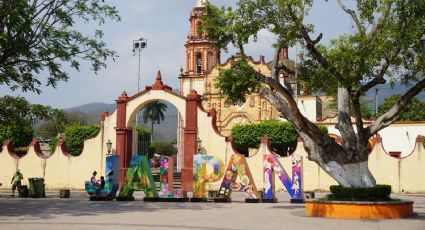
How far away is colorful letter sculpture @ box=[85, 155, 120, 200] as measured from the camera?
25828mm

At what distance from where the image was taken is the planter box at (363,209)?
16562 mm

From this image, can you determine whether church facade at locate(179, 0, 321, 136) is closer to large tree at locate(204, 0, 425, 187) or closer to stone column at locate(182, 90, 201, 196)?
stone column at locate(182, 90, 201, 196)

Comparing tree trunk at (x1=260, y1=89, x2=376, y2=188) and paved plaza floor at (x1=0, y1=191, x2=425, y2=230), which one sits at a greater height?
tree trunk at (x1=260, y1=89, x2=376, y2=188)

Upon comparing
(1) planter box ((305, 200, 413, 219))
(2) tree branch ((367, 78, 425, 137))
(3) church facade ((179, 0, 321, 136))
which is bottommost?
(1) planter box ((305, 200, 413, 219))

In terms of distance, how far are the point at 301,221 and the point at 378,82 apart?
5420 mm

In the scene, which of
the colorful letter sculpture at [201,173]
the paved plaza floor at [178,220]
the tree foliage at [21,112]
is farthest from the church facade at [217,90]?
A: the paved plaza floor at [178,220]

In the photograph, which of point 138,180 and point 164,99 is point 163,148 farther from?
point 138,180

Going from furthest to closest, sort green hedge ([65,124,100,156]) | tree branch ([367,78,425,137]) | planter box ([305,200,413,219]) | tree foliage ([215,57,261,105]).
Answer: green hedge ([65,124,100,156])
tree foliage ([215,57,261,105])
tree branch ([367,78,425,137])
planter box ([305,200,413,219])

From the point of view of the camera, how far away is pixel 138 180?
83.6 ft

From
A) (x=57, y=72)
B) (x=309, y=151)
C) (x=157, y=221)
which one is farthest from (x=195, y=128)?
(x=157, y=221)

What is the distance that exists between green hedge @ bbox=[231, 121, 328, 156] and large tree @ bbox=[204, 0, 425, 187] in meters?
26.1

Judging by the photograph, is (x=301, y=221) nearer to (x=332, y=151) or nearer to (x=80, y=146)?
(x=332, y=151)

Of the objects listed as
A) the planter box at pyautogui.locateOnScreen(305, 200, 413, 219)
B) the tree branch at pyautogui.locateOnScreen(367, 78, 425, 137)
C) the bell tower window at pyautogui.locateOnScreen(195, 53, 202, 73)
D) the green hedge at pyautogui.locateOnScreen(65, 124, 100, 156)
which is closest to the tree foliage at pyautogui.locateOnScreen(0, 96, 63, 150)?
the planter box at pyautogui.locateOnScreen(305, 200, 413, 219)

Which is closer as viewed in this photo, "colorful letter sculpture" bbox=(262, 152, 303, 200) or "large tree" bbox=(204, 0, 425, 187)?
"large tree" bbox=(204, 0, 425, 187)
